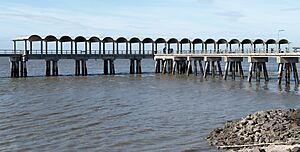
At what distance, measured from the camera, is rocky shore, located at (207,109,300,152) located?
1645 cm

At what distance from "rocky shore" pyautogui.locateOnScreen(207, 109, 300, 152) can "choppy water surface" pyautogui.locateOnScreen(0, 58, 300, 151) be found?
2.66 ft

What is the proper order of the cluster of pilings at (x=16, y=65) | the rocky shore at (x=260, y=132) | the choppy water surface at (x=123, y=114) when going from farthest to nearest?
the cluster of pilings at (x=16, y=65) < the choppy water surface at (x=123, y=114) < the rocky shore at (x=260, y=132)

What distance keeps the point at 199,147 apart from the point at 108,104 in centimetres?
1401

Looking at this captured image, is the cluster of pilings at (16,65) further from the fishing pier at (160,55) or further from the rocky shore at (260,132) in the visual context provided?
the rocky shore at (260,132)

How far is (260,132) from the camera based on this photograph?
1777 cm

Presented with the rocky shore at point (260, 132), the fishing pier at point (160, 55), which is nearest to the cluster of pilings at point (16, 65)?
the fishing pier at point (160, 55)

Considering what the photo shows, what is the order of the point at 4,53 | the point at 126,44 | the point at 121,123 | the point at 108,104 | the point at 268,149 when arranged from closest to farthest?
the point at 268,149, the point at 121,123, the point at 108,104, the point at 4,53, the point at 126,44

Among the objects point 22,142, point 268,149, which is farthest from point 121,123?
point 268,149

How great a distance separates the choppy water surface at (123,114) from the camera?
60.9 feet

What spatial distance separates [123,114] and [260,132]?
9.94m

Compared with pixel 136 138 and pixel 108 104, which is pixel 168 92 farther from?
pixel 136 138

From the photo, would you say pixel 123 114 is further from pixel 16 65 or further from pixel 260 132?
pixel 16 65

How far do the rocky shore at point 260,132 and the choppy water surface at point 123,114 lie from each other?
0.81 meters

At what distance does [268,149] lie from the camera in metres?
14.5
